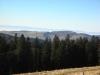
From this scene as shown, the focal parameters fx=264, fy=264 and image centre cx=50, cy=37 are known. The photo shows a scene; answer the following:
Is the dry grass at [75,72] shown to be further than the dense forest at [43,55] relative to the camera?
No

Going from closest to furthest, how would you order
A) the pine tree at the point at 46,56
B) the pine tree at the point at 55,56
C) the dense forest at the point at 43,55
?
the dense forest at the point at 43,55, the pine tree at the point at 46,56, the pine tree at the point at 55,56

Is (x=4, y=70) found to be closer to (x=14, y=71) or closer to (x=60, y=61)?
(x=14, y=71)

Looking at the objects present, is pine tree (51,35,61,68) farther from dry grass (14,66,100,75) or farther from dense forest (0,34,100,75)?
dry grass (14,66,100,75)

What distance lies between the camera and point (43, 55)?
195ft

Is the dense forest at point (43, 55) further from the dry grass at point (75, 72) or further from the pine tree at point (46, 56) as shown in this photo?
the dry grass at point (75, 72)

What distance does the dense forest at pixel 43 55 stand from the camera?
51.5m

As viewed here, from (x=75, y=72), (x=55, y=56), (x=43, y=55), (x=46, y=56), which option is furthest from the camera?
(x=55, y=56)

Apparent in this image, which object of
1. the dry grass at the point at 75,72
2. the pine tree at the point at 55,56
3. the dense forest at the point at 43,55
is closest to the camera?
the dry grass at the point at 75,72

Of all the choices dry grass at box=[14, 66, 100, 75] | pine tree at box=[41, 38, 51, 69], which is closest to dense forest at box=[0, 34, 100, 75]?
pine tree at box=[41, 38, 51, 69]

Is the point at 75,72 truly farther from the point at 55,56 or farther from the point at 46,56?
the point at 55,56

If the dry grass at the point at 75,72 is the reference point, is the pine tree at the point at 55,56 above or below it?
below

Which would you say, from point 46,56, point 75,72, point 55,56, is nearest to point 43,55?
point 46,56

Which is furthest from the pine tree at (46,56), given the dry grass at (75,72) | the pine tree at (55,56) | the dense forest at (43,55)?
the dry grass at (75,72)

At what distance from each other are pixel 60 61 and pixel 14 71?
1334cm
